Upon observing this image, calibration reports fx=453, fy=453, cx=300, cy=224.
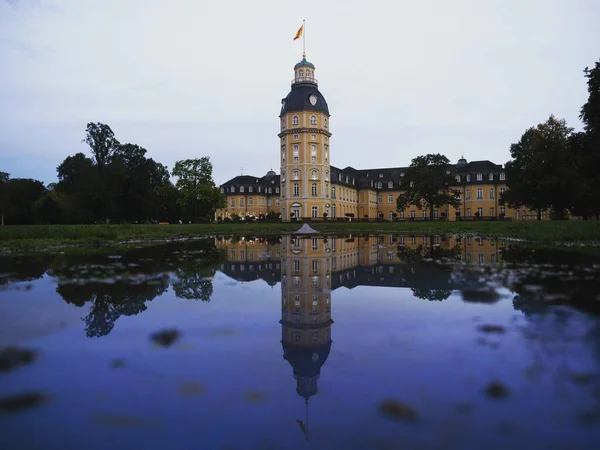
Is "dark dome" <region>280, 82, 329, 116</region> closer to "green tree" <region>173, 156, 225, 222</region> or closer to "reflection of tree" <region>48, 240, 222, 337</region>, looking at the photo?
"green tree" <region>173, 156, 225, 222</region>

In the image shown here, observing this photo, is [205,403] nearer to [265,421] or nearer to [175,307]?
[265,421]

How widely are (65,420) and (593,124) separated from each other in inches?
1365

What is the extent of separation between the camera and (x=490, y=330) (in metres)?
6.28

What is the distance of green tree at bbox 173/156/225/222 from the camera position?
70.5 m

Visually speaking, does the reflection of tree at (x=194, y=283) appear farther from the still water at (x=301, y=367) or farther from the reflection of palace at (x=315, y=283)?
the reflection of palace at (x=315, y=283)

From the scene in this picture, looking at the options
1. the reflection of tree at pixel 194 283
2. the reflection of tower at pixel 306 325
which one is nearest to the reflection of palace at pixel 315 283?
the reflection of tower at pixel 306 325

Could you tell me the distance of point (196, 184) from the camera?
72.0 meters

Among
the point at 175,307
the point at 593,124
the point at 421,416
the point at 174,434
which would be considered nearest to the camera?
the point at 174,434

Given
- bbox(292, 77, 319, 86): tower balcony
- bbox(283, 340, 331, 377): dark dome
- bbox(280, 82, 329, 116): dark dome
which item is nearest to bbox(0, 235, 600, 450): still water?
bbox(283, 340, 331, 377): dark dome

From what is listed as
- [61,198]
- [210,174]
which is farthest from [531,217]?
[61,198]

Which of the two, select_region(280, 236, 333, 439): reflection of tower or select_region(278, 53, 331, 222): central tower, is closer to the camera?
select_region(280, 236, 333, 439): reflection of tower

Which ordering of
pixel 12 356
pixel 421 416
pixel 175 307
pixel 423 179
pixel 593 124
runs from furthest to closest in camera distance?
1. pixel 423 179
2. pixel 593 124
3. pixel 175 307
4. pixel 12 356
5. pixel 421 416

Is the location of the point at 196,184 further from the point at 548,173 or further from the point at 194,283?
the point at 194,283

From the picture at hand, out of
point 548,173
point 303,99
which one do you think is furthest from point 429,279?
point 303,99
